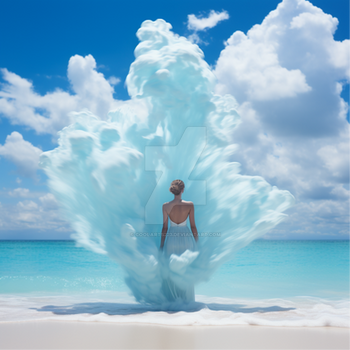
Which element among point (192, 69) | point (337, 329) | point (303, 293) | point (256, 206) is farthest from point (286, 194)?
point (303, 293)

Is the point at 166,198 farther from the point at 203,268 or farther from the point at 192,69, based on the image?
the point at 192,69

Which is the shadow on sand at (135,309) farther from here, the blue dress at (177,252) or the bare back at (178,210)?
the bare back at (178,210)

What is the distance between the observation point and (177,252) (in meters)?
5.38

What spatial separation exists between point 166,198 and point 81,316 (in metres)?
2.47

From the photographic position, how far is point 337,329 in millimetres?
4129

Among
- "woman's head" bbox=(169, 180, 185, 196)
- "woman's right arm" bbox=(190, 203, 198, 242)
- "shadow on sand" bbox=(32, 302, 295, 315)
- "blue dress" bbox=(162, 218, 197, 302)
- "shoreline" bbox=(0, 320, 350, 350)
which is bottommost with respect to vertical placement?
"shoreline" bbox=(0, 320, 350, 350)

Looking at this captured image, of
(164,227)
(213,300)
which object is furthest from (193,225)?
(213,300)

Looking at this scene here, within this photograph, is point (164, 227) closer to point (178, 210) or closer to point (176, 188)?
point (178, 210)

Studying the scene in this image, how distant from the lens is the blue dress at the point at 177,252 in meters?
5.38

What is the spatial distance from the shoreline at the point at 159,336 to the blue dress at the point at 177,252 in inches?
51.6

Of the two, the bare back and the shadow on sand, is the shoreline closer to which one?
the shadow on sand

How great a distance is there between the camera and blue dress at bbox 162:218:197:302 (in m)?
5.38

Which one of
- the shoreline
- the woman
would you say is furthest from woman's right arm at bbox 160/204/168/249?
the shoreline

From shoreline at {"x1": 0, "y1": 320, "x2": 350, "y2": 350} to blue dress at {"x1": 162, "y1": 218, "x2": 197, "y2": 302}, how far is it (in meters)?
1.31
